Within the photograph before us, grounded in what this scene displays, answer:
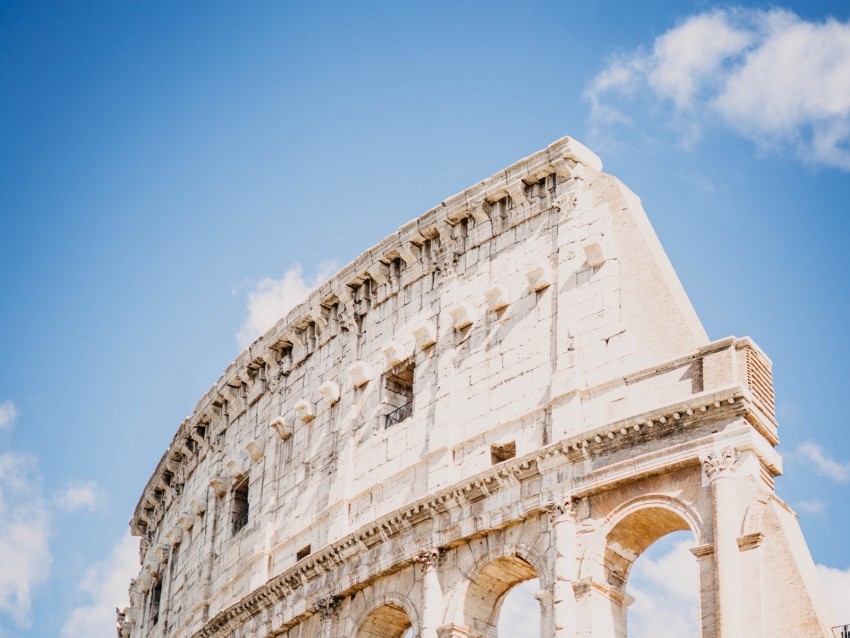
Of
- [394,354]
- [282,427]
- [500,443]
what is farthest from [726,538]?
[282,427]

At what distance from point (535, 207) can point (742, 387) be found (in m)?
7.67

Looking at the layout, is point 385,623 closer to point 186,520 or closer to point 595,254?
point 595,254

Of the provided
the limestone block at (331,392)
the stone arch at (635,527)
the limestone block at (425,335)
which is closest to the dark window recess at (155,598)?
the limestone block at (331,392)

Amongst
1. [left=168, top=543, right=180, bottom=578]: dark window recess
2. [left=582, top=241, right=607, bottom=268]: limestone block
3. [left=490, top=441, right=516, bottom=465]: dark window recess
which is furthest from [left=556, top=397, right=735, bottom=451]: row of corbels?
[left=168, top=543, right=180, bottom=578]: dark window recess

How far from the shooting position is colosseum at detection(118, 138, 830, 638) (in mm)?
27875

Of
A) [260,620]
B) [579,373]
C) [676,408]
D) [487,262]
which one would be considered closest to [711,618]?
[676,408]

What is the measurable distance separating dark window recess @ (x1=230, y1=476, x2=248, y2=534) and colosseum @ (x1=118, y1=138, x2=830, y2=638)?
6cm

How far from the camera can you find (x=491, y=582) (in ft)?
101

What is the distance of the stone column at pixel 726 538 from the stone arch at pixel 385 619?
24.2ft

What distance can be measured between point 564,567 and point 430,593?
3.32 m

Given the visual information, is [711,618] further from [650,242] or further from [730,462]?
[650,242]

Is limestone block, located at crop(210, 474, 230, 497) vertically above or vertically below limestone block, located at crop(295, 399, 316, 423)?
below

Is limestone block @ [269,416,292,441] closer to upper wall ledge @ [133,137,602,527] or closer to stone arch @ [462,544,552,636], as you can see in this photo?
upper wall ledge @ [133,137,602,527]

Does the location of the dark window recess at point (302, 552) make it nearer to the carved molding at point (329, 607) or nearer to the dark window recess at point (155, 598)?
the carved molding at point (329, 607)
